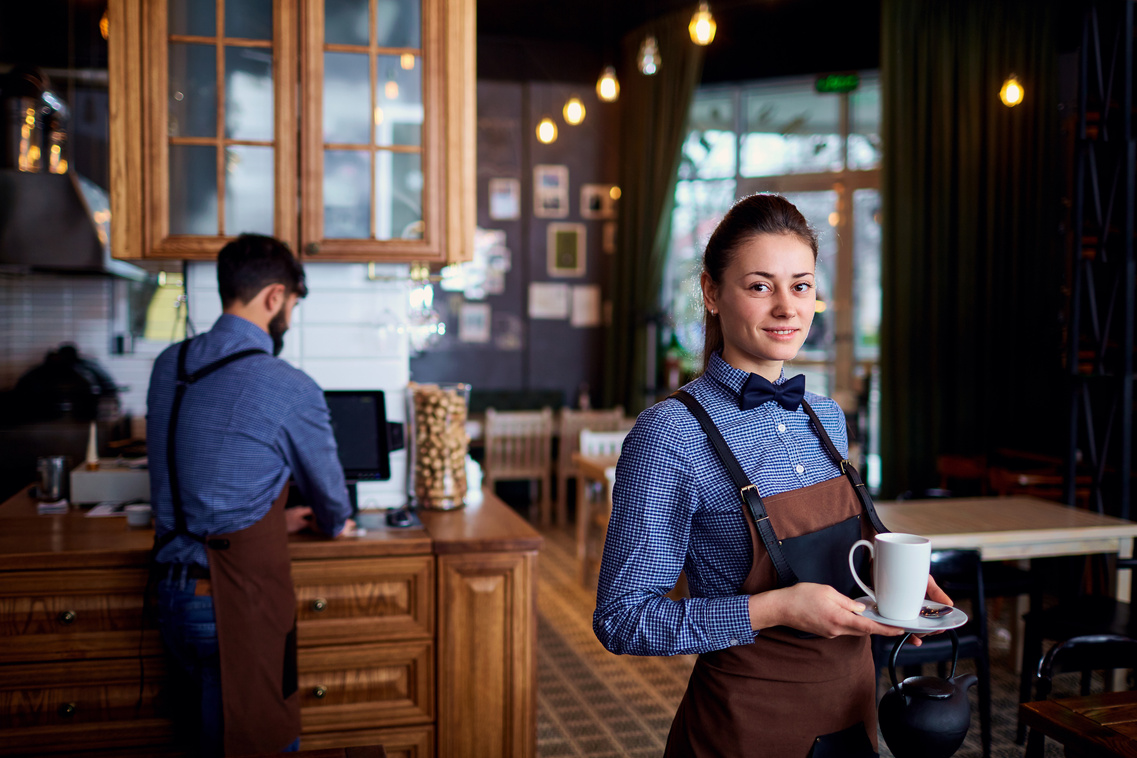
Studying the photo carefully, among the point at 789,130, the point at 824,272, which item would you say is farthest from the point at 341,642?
the point at 789,130

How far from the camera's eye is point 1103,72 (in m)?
4.92

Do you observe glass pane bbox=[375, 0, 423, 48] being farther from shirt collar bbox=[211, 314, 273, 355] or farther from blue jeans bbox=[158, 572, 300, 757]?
blue jeans bbox=[158, 572, 300, 757]

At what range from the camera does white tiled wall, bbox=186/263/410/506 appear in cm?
319

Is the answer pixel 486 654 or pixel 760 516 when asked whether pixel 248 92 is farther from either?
pixel 760 516

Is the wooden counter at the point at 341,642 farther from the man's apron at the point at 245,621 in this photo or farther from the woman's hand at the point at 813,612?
the woman's hand at the point at 813,612

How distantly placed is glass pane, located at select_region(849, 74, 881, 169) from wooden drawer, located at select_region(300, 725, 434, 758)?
22.2 feet

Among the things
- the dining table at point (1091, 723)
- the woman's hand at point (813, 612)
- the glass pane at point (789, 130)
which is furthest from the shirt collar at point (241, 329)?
the glass pane at point (789, 130)

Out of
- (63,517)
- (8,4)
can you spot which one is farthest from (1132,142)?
(8,4)

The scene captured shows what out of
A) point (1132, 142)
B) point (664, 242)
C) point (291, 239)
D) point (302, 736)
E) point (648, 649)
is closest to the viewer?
point (648, 649)

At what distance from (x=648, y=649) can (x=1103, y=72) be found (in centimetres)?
518

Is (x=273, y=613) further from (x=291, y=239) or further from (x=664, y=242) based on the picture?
(x=664, y=242)

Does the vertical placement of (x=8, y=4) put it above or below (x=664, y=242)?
above

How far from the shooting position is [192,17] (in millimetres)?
2836

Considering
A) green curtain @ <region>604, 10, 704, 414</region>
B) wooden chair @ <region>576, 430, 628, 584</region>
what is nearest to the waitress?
wooden chair @ <region>576, 430, 628, 584</region>
